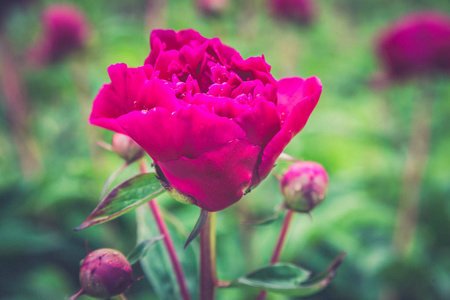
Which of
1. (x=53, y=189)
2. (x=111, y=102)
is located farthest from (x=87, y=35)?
(x=111, y=102)

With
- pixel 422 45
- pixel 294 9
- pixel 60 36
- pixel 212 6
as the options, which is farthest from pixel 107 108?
pixel 294 9

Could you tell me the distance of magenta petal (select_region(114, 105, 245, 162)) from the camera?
10.0 inches

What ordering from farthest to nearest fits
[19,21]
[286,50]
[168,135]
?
[19,21] < [286,50] < [168,135]

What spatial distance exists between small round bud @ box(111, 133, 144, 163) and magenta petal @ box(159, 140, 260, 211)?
10 cm

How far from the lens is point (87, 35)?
4.49 feet

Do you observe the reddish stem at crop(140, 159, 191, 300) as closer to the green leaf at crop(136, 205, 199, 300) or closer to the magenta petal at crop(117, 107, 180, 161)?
the green leaf at crop(136, 205, 199, 300)

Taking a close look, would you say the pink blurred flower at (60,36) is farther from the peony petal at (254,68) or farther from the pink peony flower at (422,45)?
the peony petal at (254,68)

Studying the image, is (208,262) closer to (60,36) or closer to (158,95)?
(158,95)

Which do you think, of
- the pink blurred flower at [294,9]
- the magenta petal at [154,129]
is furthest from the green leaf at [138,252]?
the pink blurred flower at [294,9]

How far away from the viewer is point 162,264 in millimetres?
476

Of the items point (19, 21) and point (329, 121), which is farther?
point (19, 21)

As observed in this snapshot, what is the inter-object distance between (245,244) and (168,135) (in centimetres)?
78

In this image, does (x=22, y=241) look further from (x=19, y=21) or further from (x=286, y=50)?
(x=19, y=21)

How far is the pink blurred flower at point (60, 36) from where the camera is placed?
4.24 feet
